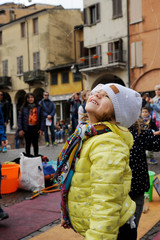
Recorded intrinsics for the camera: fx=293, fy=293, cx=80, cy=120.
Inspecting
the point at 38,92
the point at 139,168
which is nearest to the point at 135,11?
the point at 38,92

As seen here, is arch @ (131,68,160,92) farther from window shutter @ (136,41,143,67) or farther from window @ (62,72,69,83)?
window @ (62,72,69,83)

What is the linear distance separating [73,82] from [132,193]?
82.0 feet

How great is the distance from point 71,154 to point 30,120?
5.68m

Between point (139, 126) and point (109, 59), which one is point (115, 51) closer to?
point (109, 59)

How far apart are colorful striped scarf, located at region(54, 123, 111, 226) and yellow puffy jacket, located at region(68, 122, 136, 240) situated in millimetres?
27

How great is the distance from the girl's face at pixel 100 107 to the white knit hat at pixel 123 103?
0.02 m

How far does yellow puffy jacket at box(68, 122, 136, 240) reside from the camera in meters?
1.31

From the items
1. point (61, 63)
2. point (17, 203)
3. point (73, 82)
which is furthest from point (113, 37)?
point (17, 203)

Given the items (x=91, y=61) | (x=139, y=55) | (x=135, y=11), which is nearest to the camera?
(x=135, y=11)

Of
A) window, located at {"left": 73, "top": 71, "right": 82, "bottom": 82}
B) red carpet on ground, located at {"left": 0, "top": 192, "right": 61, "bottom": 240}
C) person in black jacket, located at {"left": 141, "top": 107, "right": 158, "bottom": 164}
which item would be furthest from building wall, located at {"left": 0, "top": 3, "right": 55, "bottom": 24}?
red carpet on ground, located at {"left": 0, "top": 192, "right": 61, "bottom": 240}

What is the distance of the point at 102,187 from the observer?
4.43ft

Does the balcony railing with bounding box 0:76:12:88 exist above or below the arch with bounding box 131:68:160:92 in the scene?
above

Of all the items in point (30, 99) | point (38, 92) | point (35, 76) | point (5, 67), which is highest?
point (5, 67)

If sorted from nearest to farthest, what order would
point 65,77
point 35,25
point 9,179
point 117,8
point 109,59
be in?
point 9,179, point 117,8, point 109,59, point 65,77, point 35,25
